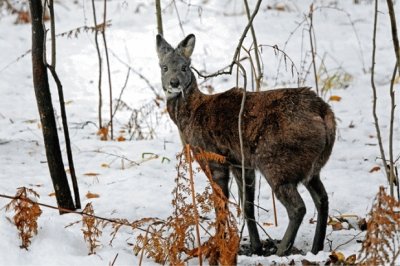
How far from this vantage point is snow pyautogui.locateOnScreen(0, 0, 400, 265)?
18.9 ft

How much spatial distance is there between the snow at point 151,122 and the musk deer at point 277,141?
1.47ft

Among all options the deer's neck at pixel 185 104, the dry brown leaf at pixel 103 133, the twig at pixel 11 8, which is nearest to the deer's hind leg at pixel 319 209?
the deer's neck at pixel 185 104

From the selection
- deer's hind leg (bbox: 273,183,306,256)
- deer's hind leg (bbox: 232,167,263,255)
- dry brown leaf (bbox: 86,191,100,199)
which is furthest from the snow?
deer's hind leg (bbox: 273,183,306,256)

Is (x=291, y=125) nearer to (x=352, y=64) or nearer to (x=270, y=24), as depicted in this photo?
(x=352, y=64)

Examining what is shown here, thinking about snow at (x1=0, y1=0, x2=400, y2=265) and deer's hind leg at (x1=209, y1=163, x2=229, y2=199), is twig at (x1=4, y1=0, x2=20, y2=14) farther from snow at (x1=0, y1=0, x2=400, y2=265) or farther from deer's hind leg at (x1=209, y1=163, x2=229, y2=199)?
deer's hind leg at (x1=209, y1=163, x2=229, y2=199)

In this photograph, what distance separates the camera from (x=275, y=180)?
5781 mm

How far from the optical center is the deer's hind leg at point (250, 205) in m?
6.14

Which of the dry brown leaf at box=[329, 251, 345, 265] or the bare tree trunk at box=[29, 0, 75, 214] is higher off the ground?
the bare tree trunk at box=[29, 0, 75, 214]

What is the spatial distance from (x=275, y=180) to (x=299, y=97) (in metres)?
0.70

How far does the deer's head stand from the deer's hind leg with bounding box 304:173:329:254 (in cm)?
161

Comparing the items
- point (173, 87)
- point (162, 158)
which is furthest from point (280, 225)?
point (162, 158)

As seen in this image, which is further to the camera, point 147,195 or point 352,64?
point 352,64

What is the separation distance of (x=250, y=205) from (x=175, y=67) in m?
1.66

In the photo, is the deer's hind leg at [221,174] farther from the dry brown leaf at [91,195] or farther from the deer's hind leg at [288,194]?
the dry brown leaf at [91,195]
